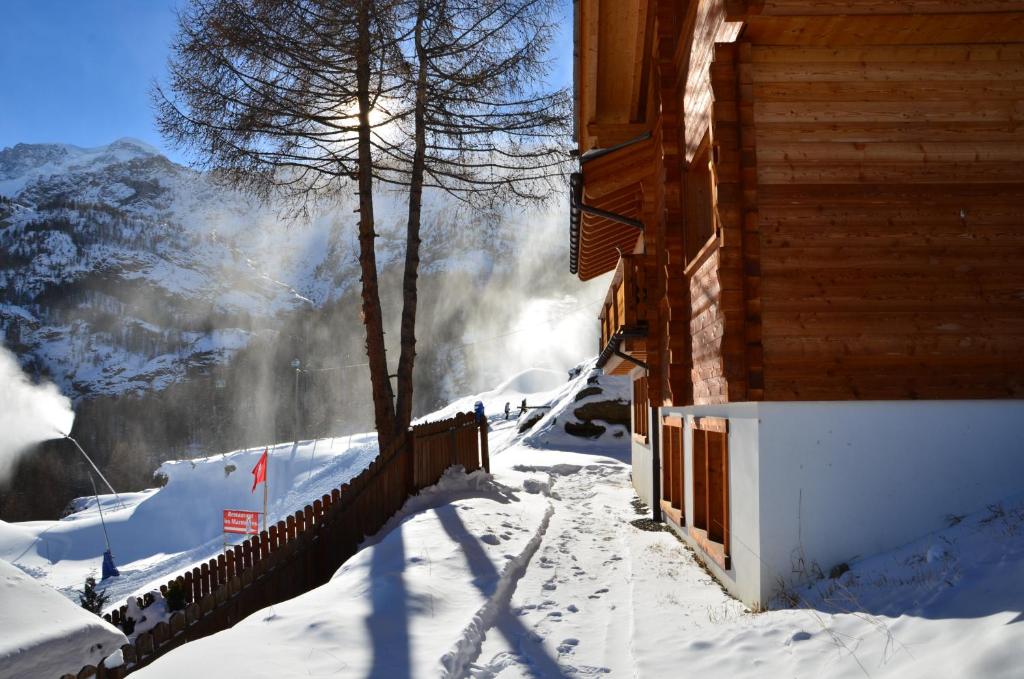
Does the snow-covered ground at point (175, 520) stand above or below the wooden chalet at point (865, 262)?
below

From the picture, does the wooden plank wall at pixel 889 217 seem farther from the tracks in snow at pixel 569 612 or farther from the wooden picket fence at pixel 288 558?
the wooden picket fence at pixel 288 558

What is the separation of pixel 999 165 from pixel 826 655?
12.7ft

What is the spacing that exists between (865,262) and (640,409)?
8.36m

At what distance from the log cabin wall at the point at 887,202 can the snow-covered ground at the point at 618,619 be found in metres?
1.22

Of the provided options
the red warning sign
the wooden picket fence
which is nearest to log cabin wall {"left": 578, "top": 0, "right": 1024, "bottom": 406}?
the wooden picket fence

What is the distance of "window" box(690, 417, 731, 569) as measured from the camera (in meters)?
6.52

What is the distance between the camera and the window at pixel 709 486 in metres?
6.52

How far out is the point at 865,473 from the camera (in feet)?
16.2

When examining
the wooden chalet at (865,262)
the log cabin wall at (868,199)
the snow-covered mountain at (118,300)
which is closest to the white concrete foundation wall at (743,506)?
the wooden chalet at (865,262)

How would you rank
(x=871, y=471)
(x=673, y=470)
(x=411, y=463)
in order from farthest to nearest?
(x=411, y=463)
(x=673, y=470)
(x=871, y=471)

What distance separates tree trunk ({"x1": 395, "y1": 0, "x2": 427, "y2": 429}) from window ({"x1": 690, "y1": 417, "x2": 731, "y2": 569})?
232 inches

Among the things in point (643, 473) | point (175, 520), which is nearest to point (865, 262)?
point (643, 473)

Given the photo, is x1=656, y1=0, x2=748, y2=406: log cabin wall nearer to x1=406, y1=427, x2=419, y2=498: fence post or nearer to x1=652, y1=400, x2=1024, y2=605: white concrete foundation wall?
x1=652, y1=400, x2=1024, y2=605: white concrete foundation wall

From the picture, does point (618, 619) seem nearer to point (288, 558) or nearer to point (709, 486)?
point (709, 486)
